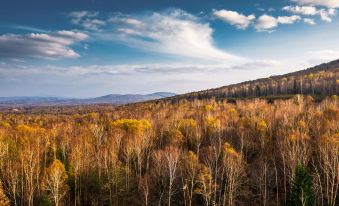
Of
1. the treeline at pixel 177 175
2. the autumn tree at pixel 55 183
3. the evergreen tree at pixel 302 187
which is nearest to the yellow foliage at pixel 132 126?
the treeline at pixel 177 175

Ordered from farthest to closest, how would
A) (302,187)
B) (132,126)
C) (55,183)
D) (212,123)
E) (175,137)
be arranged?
(132,126) < (212,123) < (175,137) < (55,183) < (302,187)

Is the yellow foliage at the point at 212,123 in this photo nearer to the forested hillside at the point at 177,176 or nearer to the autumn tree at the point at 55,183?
the forested hillside at the point at 177,176

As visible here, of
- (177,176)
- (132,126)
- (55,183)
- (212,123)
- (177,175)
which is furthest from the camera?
(132,126)

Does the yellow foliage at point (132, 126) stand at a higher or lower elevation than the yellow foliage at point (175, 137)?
higher

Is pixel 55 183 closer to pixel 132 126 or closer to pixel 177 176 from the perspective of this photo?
pixel 177 176

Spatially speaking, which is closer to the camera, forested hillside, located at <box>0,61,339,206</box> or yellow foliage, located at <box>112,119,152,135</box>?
forested hillside, located at <box>0,61,339,206</box>

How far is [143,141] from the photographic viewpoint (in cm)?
8944

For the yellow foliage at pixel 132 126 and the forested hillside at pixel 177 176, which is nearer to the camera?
the forested hillside at pixel 177 176

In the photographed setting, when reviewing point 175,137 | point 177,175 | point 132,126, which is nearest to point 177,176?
point 177,175

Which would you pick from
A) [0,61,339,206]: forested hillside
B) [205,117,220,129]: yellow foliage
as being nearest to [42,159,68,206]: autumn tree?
[0,61,339,206]: forested hillside

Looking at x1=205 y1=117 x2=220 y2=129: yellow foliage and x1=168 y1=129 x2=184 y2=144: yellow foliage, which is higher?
x1=205 y1=117 x2=220 y2=129: yellow foliage

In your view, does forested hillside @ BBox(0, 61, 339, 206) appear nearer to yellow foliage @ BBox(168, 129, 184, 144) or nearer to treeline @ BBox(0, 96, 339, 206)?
treeline @ BBox(0, 96, 339, 206)

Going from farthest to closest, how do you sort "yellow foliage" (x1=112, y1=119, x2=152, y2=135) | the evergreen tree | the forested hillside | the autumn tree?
1. "yellow foliage" (x1=112, y1=119, x2=152, y2=135)
2. the forested hillside
3. the autumn tree
4. the evergreen tree

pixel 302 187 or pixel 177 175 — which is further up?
pixel 302 187
